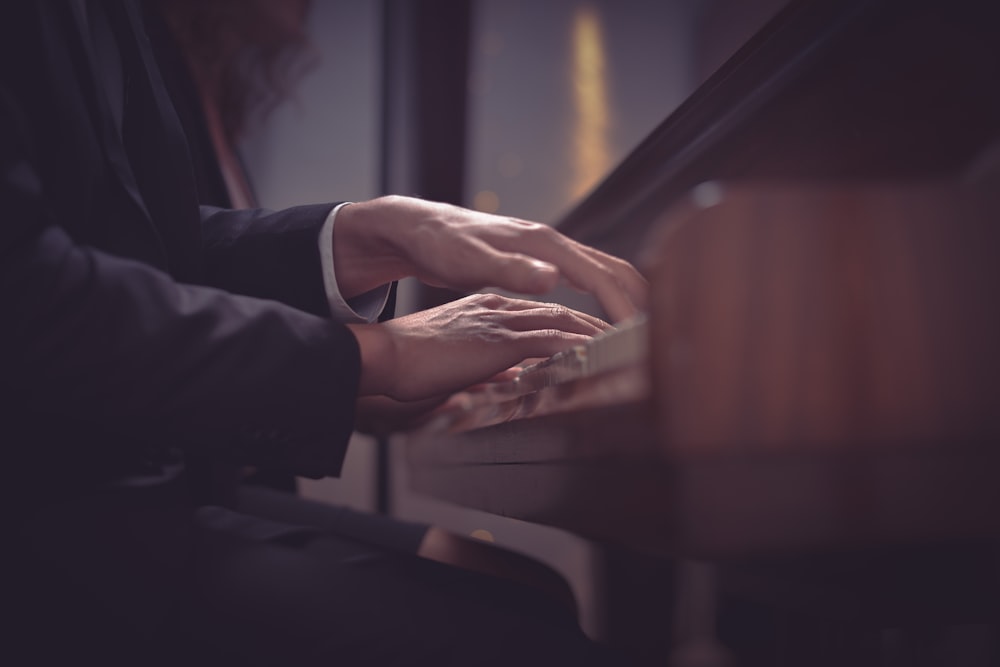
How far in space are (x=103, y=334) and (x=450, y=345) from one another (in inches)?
9.7

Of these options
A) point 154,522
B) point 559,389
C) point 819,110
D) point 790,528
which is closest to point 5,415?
point 154,522

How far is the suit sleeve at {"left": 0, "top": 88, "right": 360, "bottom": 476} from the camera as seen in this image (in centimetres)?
44

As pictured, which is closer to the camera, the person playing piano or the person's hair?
the person playing piano

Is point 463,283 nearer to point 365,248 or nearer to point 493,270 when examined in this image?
point 493,270

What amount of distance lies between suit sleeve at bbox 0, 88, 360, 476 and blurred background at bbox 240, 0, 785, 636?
55.7 inches

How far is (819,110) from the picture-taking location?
716 mm

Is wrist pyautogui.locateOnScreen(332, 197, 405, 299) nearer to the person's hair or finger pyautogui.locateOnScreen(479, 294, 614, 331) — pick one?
finger pyautogui.locateOnScreen(479, 294, 614, 331)

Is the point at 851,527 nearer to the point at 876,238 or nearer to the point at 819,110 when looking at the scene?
the point at 876,238

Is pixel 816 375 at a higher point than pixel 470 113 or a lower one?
lower

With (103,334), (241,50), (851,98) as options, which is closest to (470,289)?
(103,334)

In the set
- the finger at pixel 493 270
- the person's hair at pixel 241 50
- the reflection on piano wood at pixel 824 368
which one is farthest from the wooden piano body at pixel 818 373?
the person's hair at pixel 241 50

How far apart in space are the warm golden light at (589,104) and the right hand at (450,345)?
1.41 m

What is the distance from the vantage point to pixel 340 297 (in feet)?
2.42

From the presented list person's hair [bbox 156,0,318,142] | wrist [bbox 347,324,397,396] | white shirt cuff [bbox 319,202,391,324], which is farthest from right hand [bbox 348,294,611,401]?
person's hair [bbox 156,0,318,142]
